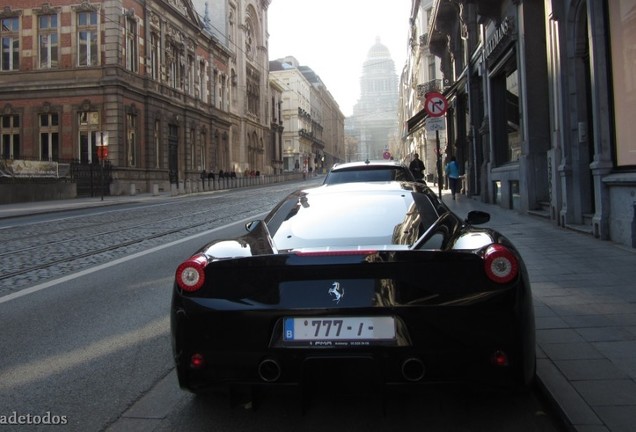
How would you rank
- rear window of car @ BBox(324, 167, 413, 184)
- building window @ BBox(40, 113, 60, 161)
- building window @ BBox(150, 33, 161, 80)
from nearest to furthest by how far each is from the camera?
1. rear window of car @ BBox(324, 167, 413, 184)
2. building window @ BBox(40, 113, 60, 161)
3. building window @ BBox(150, 33, 161, 80)

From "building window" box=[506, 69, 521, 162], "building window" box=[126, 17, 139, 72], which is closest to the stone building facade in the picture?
"building window" box=[506, 69, 521, 162]

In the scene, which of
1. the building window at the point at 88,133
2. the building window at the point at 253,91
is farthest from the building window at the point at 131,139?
the building window at the point at 253,91

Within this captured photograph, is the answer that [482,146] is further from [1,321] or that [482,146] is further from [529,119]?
[1,321]

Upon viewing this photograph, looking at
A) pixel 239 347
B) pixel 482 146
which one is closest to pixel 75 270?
pixel 239 347

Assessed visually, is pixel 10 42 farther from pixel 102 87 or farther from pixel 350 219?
pixel 350 219

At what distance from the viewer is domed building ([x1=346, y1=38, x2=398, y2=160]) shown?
15825 centimetres

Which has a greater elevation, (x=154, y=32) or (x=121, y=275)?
(x=154, y=32)

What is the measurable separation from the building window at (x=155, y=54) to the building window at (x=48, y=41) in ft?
22.2

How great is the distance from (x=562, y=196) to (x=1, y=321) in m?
9.39

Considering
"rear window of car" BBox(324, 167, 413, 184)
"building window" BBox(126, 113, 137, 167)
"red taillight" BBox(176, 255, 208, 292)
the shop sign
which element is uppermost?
"building window" BBox(126, 113, 137, 167)

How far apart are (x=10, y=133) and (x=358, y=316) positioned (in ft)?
136

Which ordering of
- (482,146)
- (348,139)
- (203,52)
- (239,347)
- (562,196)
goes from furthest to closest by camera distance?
1. (348,139)
2. (203,52)
3. (482,146)
4. (562,196)
5. (239,347)

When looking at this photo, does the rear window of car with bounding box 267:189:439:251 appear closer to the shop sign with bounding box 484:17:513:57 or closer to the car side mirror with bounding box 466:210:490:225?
the car side mirror with bounding box 466:210:490:225

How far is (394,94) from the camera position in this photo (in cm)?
17088
